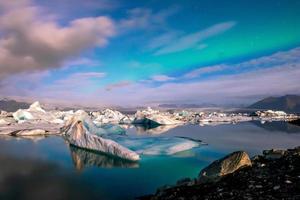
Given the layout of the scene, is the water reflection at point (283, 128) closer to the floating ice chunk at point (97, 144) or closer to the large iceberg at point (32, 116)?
the floating ice chunk at point (97, 144)

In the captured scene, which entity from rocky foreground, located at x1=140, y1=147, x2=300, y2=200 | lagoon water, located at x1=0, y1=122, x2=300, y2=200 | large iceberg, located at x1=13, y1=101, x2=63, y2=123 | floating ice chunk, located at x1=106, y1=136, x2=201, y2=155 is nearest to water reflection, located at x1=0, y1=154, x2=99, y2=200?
lagoon water, located at x1=0, y1=122, x2=300, y2=200

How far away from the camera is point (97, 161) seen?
1463 cm

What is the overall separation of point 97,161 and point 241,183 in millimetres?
8349

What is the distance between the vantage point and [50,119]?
3969cm

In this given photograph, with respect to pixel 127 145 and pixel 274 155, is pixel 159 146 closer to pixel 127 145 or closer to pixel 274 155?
pixel 127 145

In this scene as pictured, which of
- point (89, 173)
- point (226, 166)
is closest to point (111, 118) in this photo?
point (89, 173)

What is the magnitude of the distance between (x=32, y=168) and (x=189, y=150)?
762cm

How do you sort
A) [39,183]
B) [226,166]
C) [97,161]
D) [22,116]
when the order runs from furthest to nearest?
[22,116], [97,161], [39,183], [226,166]

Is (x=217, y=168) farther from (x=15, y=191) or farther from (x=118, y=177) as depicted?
(x=15, y=191)

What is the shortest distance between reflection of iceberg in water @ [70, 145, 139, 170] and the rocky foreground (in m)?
4.23

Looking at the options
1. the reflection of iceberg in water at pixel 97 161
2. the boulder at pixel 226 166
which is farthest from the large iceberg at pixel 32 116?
the boulder at pixel 226 166

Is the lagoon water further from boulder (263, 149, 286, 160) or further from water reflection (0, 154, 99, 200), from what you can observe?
boulder (263, 149, 286, 160)

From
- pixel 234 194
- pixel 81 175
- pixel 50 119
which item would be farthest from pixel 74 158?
pixel 50 119

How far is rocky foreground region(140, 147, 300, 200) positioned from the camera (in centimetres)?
654
